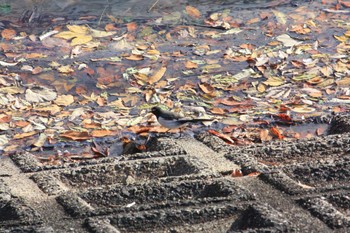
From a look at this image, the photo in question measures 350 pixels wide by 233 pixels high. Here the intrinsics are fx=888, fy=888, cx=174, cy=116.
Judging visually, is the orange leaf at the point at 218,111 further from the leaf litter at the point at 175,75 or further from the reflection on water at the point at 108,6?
the reflection on water at the point at 108,6

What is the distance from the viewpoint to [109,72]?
6.49 m

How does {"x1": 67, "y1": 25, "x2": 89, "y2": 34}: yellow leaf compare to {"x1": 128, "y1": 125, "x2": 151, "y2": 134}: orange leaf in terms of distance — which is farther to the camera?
{"x1": 67, "y1": 25, "x2": 89, "y2": 34}: yellow leaf

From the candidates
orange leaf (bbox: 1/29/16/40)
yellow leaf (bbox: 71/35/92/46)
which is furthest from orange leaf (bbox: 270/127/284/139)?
orange leaf (bbox: 1/29/16/40)

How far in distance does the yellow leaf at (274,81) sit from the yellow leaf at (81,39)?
1.55 m

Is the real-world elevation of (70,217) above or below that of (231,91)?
above

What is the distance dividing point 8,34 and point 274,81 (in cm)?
220

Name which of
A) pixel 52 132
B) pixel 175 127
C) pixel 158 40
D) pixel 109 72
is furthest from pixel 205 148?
pixel 158 40

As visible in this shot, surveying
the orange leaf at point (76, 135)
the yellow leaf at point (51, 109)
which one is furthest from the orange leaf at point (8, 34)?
the orange leaf at point (76, 135)

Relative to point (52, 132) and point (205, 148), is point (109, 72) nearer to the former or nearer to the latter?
point (52, 132)

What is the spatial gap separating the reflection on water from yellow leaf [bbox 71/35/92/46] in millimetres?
385

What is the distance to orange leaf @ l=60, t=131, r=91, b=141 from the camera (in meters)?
5.39

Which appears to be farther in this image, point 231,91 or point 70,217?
point 231,91

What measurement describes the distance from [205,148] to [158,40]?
2.52m

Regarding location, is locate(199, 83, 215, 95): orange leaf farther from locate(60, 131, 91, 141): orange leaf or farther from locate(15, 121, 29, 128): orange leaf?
locate(15, 121, 29, 128): orange leaf
